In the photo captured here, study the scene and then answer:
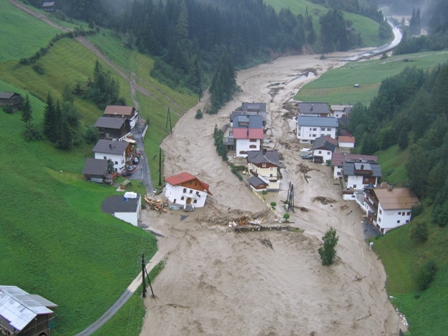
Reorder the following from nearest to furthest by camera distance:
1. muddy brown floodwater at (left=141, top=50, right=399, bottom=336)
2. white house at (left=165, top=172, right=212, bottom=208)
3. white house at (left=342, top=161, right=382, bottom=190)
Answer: muddy brown floodwater at (left=141, top=50, right=399, bottom=336)
white house at (left=165, top=172, right=212, bottom=208)
white house at (left=342, top=161, right=382, bottom=190)

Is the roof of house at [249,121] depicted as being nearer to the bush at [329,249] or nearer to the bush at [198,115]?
the bush at [198,115]

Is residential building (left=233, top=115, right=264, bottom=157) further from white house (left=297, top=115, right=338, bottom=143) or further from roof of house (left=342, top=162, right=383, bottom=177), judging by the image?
roof of house (left=342, top=162, right=383, bottom=177)

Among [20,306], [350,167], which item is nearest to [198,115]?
[350,167]

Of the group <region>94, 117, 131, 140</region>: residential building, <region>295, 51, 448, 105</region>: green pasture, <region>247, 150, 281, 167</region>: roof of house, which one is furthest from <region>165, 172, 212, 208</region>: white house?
<region>295, 51, 448, 105</region>: green pasture

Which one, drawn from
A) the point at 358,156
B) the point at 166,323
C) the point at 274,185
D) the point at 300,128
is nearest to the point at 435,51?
the point at 300,128

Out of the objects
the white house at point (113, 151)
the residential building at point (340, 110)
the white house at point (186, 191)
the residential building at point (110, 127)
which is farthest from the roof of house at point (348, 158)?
the residential building at point (110, 127)

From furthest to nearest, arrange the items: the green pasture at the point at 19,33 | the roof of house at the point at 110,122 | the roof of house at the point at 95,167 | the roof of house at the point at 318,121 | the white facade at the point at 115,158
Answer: the green pasture at the point at 19,33, the roof of house at the point at 318,121, the roof of house at the point at 110,122, the white facade at the point at 115,158, the roof of house at the point at 95,167

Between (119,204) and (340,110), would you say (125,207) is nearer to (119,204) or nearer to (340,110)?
(119,204)
